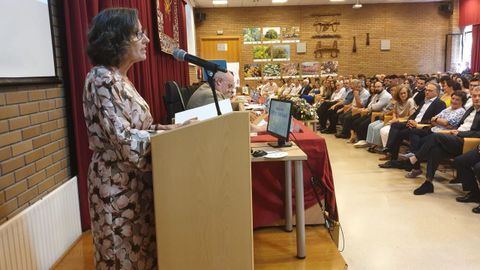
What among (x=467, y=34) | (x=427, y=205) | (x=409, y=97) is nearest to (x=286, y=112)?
(x=427, y=205)

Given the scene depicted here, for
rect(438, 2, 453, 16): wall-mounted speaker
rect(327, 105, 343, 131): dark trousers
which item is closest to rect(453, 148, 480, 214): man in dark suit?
rect(327, 105, 343, 131): dark trousers

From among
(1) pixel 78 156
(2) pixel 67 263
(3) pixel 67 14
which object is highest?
(3) pixel 67 14

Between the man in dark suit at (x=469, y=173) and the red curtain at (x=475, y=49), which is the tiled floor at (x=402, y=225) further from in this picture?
the red curtain at (x=475, y=49)

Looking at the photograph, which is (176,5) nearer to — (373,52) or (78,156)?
(78,156)

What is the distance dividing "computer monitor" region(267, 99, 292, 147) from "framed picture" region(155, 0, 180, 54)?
3.42m

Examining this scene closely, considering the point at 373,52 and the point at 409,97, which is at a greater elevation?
the point at 373,52

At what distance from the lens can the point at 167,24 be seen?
6.80 metres

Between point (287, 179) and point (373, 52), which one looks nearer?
point (287, 179)

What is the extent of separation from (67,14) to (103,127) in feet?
4.69

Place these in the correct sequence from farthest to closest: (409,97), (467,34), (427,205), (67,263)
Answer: (467,34)
(409,97)
(427,205)
(67,263)

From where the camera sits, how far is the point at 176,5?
799 cm

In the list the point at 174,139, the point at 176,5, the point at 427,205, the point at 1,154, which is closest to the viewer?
the point at 174,139

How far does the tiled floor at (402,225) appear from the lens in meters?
2.84

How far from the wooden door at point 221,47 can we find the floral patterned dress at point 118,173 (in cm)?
1185
